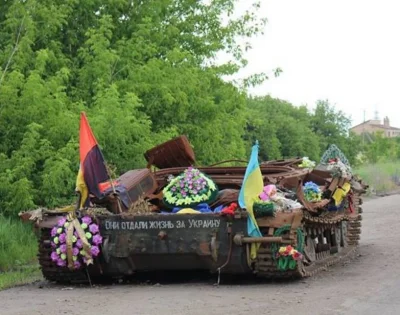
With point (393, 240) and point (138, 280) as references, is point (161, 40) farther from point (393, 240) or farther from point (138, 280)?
point (138, 280)

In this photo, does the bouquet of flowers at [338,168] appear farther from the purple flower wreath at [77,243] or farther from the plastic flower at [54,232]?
the plastic flower at [54,232]

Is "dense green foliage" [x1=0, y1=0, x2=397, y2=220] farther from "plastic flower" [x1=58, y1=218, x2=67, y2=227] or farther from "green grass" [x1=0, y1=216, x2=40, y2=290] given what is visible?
"plastic flower" [x1=58, y1=218, x2=67, y2=227]

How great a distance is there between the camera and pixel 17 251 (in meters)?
12.7

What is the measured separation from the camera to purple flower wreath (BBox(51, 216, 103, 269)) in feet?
32.1

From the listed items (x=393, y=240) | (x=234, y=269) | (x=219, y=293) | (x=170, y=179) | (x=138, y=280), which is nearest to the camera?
(x=219, y=293)

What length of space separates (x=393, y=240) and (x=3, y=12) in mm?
8924

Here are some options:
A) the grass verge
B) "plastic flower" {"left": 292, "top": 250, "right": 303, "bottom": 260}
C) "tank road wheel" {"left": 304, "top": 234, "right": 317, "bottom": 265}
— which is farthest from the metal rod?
the grass verge

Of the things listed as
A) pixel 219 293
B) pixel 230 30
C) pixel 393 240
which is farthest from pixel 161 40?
pixel 219 293

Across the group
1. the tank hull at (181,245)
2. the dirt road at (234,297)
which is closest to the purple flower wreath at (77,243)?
the tank hull at (181,245)

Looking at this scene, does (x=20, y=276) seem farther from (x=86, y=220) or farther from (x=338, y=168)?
(x=338, y=168)

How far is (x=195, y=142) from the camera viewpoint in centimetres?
1806

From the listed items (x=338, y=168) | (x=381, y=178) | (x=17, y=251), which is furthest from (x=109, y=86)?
(x=381, y=178)

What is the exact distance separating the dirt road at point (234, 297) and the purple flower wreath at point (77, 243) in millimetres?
354

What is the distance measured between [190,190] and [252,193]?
138 centimetres
